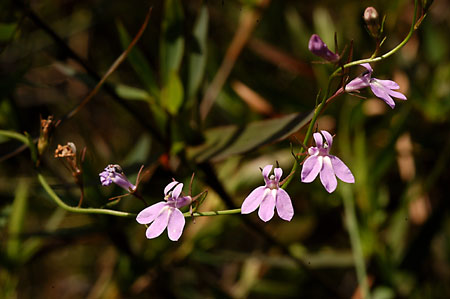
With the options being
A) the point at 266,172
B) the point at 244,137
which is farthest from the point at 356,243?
the point at 266,172

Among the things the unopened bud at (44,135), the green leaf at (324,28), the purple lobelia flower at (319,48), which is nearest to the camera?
the purple lobelia flower at (319,48)

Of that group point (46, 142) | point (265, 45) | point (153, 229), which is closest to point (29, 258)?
point (46, 142)

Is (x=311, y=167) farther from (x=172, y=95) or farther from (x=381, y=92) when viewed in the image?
(x=172, y=95)

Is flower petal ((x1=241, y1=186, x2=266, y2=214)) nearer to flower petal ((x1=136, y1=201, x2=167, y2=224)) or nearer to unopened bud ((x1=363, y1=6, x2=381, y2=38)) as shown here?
flower petal ((x1=136, y1=201, x2=167, y2=224))

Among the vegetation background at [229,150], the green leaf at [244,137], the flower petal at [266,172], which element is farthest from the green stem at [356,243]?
the flower petal at [266,172]

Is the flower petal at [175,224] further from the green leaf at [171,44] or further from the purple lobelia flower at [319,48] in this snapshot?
the green leaf at [171,44]

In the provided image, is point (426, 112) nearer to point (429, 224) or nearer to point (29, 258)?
point (429, 224)
